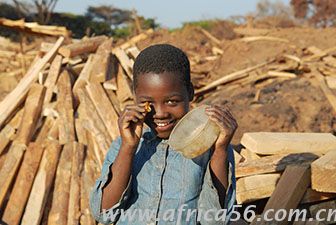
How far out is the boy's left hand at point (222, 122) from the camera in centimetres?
218

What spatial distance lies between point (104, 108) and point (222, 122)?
159 inches

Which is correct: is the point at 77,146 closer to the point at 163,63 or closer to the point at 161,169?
the point at 161,169

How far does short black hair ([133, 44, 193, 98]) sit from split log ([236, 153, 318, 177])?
79.8 inches

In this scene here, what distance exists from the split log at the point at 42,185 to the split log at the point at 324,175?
2.50 m

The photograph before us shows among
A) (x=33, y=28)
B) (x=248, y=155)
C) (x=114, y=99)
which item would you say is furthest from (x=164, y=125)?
(x=33, y=28)

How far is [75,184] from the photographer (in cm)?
521

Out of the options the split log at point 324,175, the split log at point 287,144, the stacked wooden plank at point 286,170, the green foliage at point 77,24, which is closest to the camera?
the split log at point 324,175

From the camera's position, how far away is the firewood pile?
14.0ft

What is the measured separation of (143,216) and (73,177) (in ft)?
9.86

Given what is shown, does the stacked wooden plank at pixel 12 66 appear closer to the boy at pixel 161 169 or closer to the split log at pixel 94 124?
→ the split log at pixel 94 124

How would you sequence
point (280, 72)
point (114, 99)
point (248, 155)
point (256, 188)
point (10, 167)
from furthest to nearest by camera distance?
point (280, 72)
point (114, 99)
point (10, 167)
point (248, 155)
point (256, 188)

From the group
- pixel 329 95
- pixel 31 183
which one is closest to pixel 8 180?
pixel 31 183

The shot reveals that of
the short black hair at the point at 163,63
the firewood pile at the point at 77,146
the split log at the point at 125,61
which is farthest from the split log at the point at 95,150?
the short black hair at the point at 163,63

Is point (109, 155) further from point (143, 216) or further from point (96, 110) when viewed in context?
point (96, 110)
